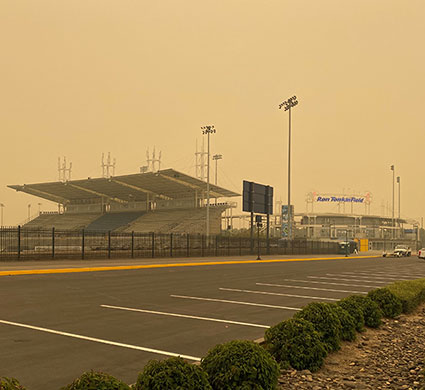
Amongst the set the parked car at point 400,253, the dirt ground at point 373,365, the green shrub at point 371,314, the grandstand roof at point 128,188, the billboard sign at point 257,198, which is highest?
the grandstand roof at point 128,188

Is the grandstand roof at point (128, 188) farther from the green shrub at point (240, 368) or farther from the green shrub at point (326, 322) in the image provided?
Answer: the green shrub at point (240, 368)

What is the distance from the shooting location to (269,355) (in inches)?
207

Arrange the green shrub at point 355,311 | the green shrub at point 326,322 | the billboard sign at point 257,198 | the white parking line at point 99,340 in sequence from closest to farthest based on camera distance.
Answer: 1. the green shrub at point 326,322
2. the white parking line at point 99,340
3. the green shrub at point 355,311
4. the billboard sign at point 257,198

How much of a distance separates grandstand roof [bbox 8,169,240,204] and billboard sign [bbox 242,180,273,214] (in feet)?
114

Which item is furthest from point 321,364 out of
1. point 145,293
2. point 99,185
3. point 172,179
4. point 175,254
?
point 99,185

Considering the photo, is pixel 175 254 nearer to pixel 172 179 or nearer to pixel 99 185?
pixel 172 179

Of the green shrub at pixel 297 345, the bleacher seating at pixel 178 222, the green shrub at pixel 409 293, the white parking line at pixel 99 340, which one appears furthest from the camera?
the bleacher seating at pixel 178 222

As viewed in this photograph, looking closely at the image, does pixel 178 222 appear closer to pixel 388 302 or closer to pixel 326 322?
pixel 388 302

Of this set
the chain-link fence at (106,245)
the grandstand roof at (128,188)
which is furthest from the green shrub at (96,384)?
the grandstand roof at (128,188)

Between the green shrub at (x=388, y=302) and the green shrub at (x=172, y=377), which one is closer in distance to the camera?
the green shrub at (x=172, y=377)

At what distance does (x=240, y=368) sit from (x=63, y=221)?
108940 millimetres

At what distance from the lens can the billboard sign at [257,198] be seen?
4731cm

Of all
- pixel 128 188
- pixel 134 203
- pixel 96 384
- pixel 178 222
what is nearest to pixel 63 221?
pixel 134 203

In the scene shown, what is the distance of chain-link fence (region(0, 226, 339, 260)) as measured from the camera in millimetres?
32094
